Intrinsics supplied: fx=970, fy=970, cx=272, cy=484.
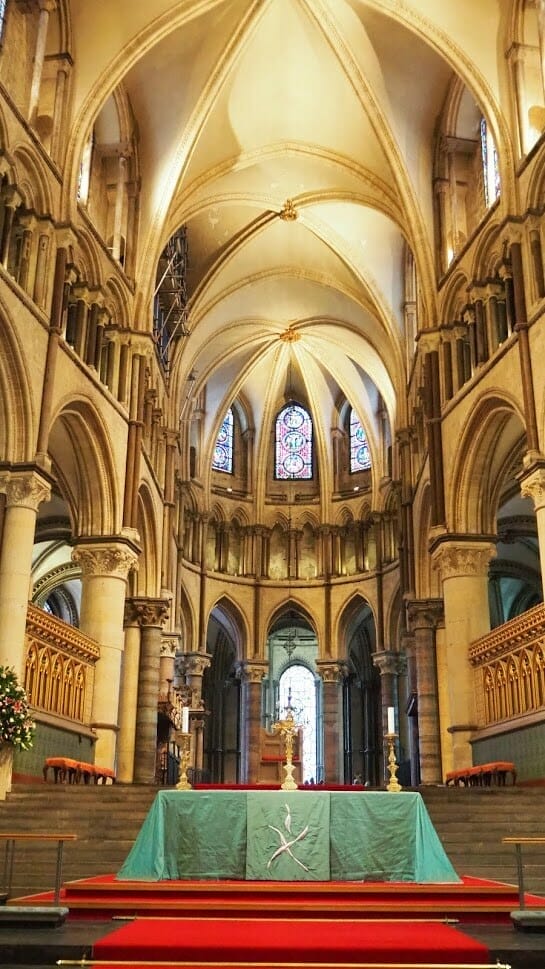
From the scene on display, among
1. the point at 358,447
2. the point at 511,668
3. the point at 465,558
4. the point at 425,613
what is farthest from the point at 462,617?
the point at 358,447

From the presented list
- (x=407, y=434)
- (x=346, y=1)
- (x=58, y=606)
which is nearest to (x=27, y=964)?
(x=346, y=1)

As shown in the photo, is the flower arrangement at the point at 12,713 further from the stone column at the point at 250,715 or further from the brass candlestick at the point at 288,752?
the stone column at the point at 250,715

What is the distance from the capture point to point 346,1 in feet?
66.7

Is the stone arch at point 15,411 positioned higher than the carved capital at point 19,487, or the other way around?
the stone arch at point 15,411

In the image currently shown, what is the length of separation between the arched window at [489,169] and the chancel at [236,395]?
0.19 m

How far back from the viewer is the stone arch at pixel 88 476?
20.0 metres

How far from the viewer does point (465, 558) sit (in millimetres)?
20094

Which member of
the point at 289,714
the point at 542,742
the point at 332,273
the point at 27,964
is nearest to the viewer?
the point at 27,964

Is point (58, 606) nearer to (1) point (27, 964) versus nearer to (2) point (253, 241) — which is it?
Answer: (2) point (253, 241)

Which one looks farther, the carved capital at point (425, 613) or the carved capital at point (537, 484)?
the carved capital at point (425, 613)

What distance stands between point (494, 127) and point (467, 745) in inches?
474

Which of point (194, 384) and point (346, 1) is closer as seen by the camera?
point (346, 1)

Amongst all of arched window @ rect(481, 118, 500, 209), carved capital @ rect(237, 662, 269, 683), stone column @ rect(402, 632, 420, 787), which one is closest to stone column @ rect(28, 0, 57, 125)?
arched window @ rect(481, 118, 500, 209)

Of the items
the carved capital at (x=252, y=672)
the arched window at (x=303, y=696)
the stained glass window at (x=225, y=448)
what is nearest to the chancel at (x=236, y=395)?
the carved capital at (x=252, y=672)
